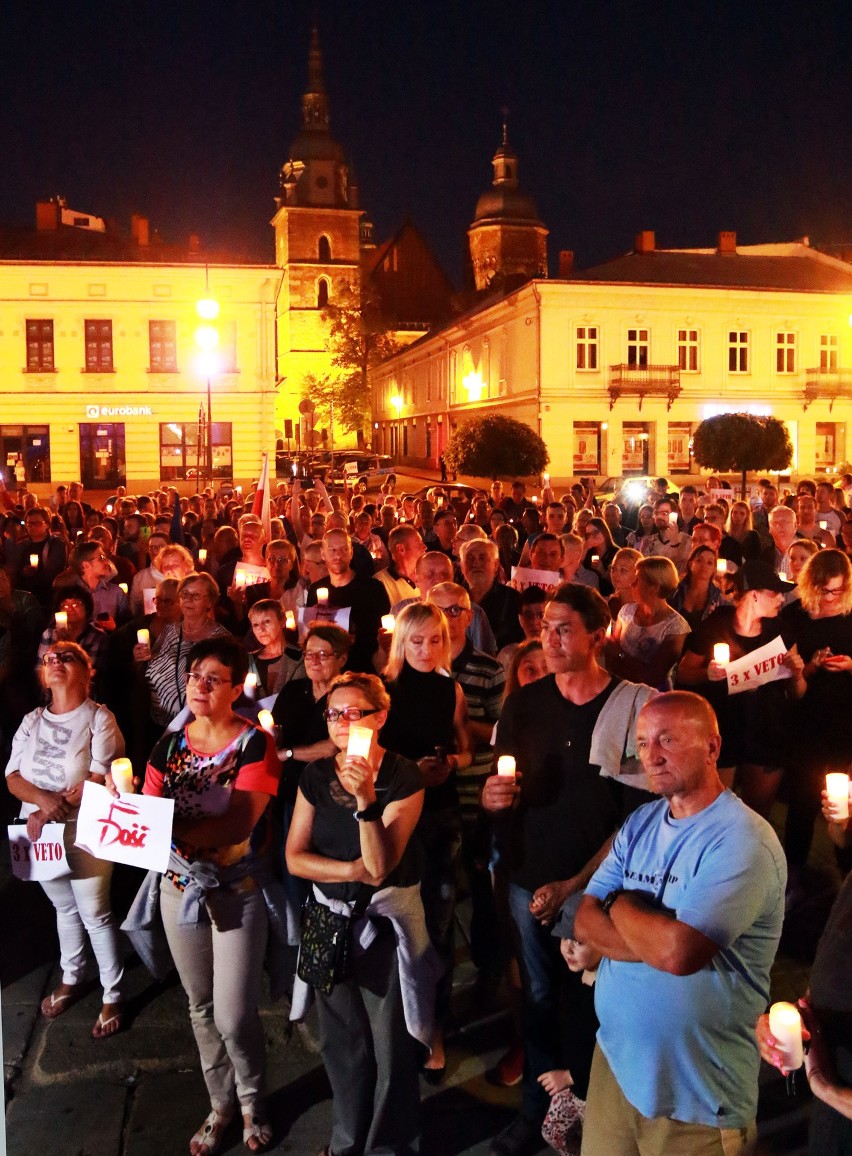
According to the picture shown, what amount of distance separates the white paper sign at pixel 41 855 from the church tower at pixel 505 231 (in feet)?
253

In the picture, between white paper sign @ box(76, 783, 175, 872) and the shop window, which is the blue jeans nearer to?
white paper sign @ box(76, 783, 175, 872)

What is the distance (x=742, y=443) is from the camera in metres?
32.5

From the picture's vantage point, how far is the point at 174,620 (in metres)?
6.89

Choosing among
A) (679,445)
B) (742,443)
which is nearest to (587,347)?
(679,445)

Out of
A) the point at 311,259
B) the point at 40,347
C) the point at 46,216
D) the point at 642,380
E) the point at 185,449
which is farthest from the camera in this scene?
the point at 311,259

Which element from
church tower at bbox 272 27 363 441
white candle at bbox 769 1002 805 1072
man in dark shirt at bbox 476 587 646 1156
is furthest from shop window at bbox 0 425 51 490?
white candle at bbox 769 1002 805 1072

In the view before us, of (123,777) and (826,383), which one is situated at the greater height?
(826,383)

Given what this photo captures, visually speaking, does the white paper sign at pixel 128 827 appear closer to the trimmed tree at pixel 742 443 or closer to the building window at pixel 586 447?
the trimmed tree at pixel 742 443

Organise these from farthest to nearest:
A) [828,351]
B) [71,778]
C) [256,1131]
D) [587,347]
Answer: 1. [828,351]
2. [587,347]
3. [71,778]
4. [256,1131]

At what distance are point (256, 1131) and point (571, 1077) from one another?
4.06 ft

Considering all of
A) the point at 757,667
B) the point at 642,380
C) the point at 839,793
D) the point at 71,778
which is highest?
the point at 642,380

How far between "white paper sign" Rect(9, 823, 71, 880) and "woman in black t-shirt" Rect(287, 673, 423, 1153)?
5.25 ft

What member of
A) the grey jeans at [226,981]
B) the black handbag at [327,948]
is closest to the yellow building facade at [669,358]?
the grey jeans at [226,981]

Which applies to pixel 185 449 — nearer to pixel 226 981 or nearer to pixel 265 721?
pixel 265 721
